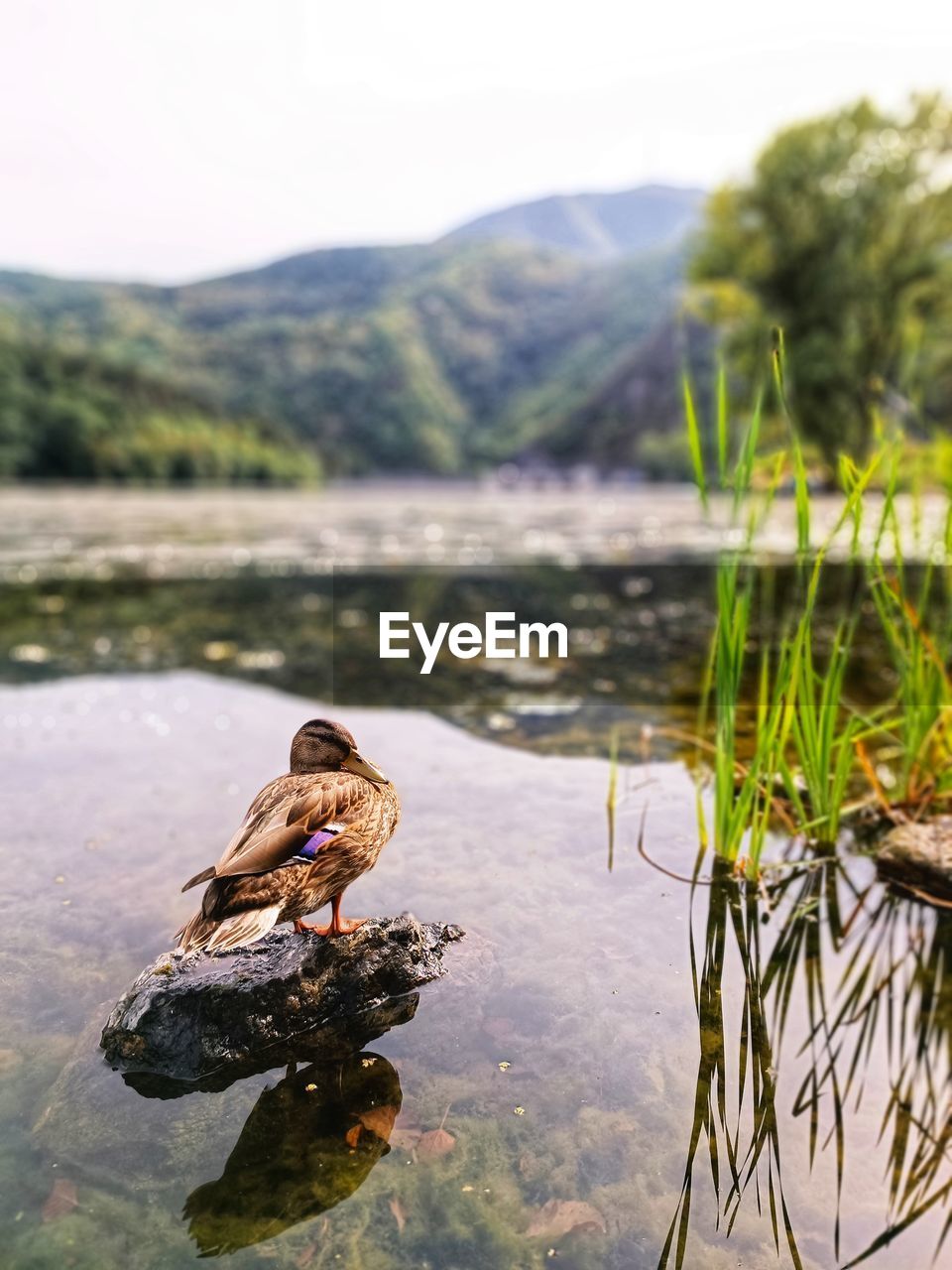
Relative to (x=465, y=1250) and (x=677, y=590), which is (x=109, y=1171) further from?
(x=677, y=590)

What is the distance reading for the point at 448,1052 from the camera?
2.74 m

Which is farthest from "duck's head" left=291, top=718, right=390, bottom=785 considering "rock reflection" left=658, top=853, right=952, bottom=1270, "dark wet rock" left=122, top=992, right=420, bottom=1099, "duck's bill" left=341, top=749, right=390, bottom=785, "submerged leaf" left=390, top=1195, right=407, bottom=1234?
"rock reflection" left=658, top=853, right=952, bottom=1270

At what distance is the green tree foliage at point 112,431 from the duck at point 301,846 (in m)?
75.6

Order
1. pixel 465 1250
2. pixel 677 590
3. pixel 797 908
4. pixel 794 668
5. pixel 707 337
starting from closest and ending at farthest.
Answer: pixel 465 1250
pixel 794 668
pixel 797 908
pixel 677 590
pixel 707 337

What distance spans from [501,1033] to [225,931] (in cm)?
95

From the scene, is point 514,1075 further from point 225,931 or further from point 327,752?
point 327,752

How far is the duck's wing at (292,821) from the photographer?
254 cm

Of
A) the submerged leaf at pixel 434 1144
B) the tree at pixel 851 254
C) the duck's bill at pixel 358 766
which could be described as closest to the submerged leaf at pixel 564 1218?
the submerged leaf at pixel 434 1144

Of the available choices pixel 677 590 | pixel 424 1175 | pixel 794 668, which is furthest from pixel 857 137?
pixel 424 1175

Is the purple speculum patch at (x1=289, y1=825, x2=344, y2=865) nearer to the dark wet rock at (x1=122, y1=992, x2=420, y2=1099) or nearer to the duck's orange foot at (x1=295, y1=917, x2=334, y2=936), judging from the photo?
the duck's orange foot at (x1=295, y1=917, x2=334, y2=936)

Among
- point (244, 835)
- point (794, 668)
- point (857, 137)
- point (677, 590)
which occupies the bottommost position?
point (677, 590)

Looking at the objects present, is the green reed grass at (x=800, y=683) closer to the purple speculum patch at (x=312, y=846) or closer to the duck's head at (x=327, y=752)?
the duck's head at (x=327, y=752)

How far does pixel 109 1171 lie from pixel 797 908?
276 centimetres

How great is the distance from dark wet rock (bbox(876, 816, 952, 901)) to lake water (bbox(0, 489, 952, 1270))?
110 millimetres
